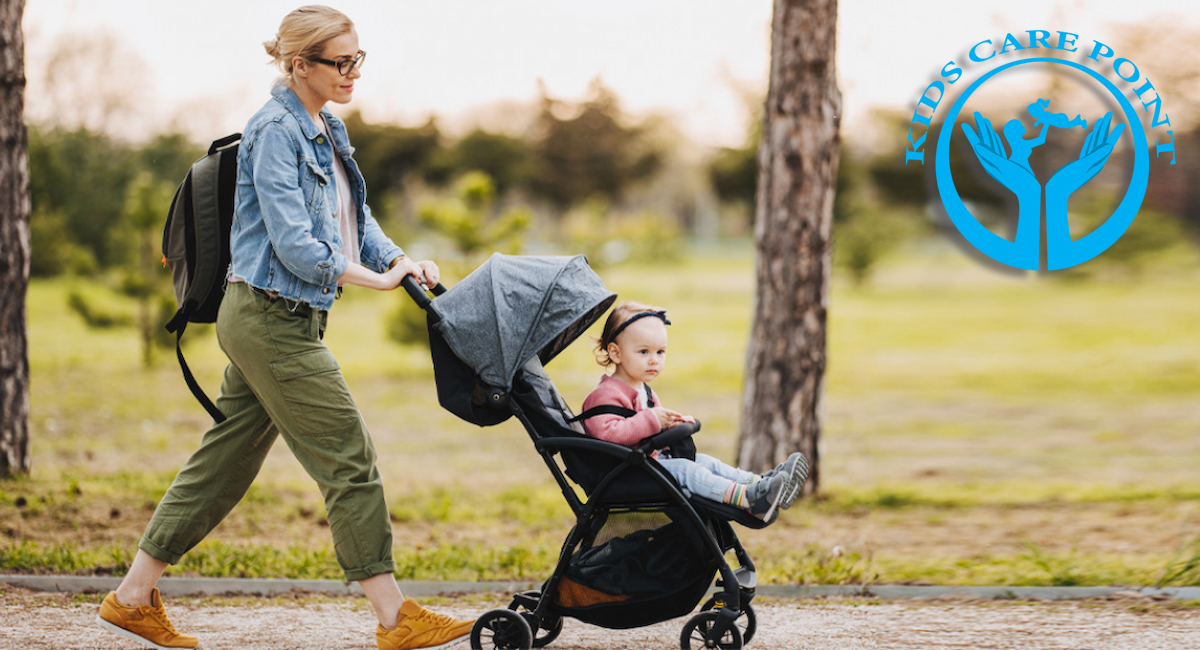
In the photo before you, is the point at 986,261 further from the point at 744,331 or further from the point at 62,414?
the point at 744,331

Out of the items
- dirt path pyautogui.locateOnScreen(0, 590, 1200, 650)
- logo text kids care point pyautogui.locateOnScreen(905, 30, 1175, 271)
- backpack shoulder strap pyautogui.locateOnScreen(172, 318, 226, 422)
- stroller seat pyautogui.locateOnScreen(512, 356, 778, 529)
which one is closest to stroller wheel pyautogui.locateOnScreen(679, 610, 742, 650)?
dirt path pyautogui.locateOnScreen(0, 590, 1200, 650)

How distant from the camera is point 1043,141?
647cm

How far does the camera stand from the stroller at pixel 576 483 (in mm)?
3180

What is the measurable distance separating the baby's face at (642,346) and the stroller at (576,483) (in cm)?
13

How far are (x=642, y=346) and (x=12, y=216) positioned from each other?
368cm

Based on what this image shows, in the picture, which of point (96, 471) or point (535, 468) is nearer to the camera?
point (96, 471)

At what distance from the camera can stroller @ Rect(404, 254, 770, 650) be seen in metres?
3.18

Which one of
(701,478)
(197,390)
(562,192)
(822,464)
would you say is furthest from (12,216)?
(562,192)

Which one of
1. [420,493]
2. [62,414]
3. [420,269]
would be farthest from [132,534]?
[62,414]

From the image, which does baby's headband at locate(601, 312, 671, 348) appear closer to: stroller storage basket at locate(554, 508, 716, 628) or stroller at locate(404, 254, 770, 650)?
stroller at locate(404, 254, 770, 650)

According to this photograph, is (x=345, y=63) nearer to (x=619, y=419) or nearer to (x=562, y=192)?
(x=619, y=419)

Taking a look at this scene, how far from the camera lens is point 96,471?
651 cm

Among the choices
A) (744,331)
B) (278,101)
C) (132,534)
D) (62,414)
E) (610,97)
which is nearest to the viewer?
(278,101)

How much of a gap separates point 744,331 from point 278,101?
15423 millimetres
